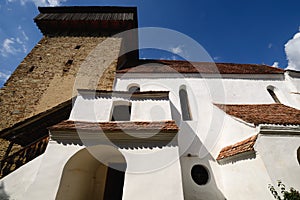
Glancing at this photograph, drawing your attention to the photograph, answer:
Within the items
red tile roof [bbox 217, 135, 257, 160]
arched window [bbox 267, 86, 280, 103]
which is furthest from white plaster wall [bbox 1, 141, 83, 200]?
arched window [bbox 267, 86, 280, 103]

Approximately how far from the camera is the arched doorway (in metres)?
4.20

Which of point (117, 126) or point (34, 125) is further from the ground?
point (34, 125)

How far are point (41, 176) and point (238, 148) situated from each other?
5.54 meters

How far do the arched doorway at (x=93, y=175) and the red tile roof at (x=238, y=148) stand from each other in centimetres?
342

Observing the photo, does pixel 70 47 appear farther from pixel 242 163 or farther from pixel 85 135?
pixel 242 163

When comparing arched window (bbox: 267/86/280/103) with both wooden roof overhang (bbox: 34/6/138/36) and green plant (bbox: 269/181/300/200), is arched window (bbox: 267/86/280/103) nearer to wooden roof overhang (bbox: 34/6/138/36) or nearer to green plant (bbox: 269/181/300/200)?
green plant (bbox: 269/181/300/200)

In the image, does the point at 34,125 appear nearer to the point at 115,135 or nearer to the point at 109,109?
the point at 109,109

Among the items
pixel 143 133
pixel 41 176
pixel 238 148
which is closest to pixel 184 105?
pixel 238 148

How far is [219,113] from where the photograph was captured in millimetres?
7047

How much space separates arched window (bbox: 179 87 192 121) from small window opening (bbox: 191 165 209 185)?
2.21m

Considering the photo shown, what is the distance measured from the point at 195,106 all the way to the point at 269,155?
3.72 metres

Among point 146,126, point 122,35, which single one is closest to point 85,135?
point 146,126

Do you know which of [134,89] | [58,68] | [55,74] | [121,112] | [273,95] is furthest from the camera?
[58,68]

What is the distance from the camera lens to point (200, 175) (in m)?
5.83
